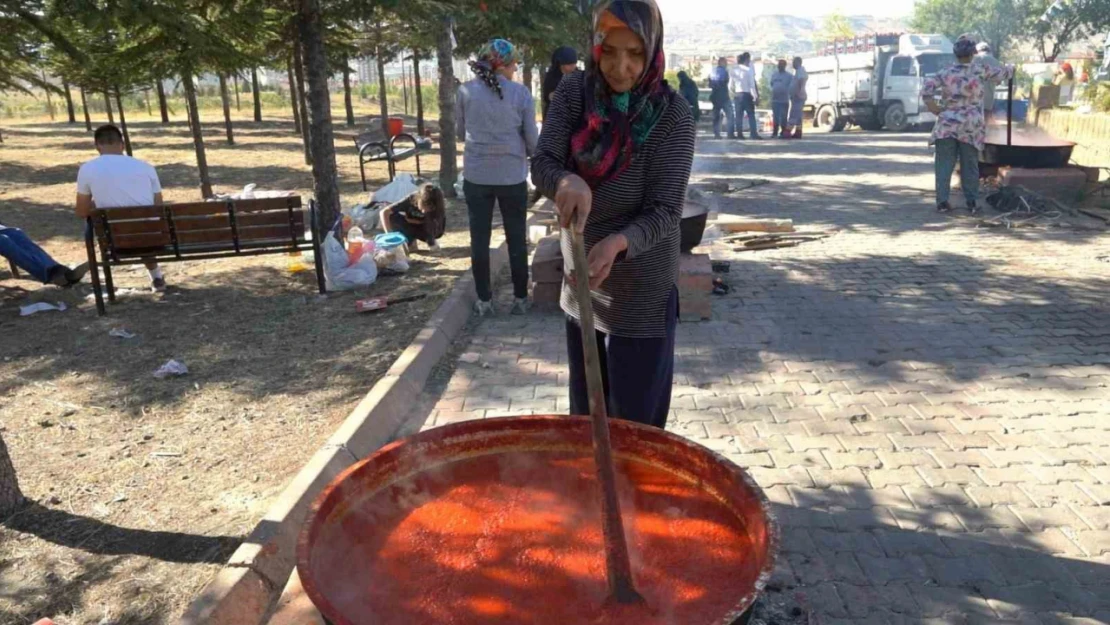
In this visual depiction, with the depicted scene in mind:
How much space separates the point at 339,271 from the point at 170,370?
2.14 meters

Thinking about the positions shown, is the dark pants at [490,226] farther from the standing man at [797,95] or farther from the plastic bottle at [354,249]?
the standing man at [797,95]

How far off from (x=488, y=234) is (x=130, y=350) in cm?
260

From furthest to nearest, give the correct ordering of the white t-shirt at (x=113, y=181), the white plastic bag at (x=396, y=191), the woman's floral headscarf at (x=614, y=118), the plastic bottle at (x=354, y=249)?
1. the white plastic bag at (x=396, y=191)
2. the plastic bottle at (x=354, y=249)
3. the white t-shirt at (x=113, y=181)
4. the woman's floral headscarf at (x=614, y=118)

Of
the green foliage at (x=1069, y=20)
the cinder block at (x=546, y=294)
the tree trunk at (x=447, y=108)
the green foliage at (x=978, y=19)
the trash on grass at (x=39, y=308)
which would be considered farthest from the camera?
the green foliage at (x=978, y=19)

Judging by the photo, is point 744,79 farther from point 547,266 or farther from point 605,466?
point 605,466

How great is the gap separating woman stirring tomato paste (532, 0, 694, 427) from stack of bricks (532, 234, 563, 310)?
10.7ft

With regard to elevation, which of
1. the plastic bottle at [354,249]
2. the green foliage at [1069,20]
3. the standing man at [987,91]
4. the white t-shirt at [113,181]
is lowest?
the plastic bottle at [354,249]

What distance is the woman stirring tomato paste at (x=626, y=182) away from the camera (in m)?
2.23

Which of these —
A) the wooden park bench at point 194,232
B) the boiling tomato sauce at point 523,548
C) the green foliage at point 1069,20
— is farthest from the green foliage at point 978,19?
the boiling tomato sauce at point 523,548

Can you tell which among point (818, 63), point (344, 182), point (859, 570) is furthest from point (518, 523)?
point (818, 63)

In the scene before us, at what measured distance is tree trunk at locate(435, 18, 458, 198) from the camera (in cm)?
1049

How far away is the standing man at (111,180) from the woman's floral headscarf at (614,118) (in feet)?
17.8

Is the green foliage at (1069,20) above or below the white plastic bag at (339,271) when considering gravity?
above

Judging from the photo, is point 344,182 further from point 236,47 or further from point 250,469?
point 250,469
